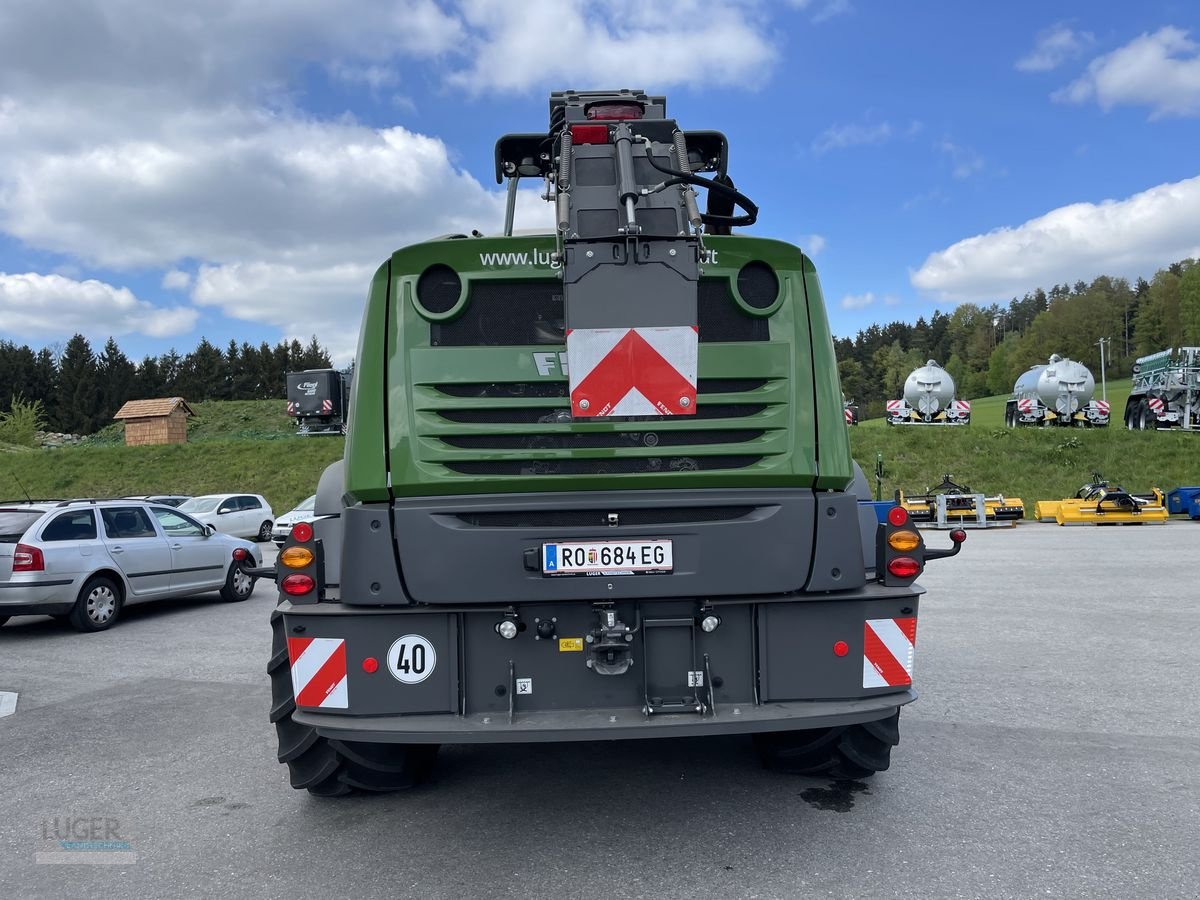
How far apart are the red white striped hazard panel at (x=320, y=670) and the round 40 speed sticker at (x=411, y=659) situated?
0.21m

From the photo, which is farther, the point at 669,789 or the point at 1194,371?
the point at 1194,371

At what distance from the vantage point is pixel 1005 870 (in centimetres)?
350

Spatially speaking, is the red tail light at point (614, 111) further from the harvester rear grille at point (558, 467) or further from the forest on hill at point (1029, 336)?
the forest on hill at point (1029, 336)

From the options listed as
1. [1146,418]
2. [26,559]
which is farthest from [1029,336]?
[26,559]

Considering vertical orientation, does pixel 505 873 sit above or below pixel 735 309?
below

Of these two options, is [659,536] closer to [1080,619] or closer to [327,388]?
[327,388]

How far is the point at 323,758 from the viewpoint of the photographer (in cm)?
430

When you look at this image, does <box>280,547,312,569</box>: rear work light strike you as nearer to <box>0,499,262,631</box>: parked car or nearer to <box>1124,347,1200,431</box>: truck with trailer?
<box>0,499,262,631</box>: parked car

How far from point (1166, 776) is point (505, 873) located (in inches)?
135

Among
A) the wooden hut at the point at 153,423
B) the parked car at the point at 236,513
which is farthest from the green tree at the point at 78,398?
the parked car at the point at 236,513

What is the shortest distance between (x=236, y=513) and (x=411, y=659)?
835 inches

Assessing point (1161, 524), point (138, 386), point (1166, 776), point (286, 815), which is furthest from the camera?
point (138, 386)

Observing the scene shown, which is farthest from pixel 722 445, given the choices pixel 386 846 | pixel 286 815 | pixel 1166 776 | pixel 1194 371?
pixel 1194 371

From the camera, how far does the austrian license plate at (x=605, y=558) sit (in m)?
3.66
